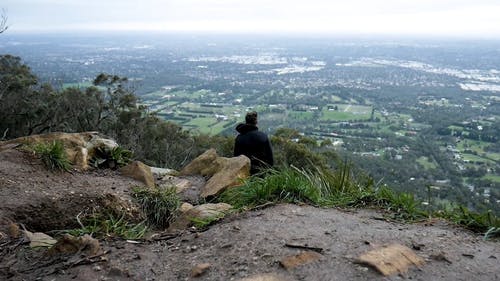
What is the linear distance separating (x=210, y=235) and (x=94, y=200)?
2.15 metres

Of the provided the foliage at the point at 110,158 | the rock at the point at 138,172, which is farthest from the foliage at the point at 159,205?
the foliage at the point at 110,158

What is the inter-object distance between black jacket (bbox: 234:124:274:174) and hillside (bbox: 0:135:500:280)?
8.91 feet

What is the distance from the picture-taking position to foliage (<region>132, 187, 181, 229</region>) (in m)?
5.70

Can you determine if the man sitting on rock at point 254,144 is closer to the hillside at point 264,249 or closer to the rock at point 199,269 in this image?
the hillside at point 264,249

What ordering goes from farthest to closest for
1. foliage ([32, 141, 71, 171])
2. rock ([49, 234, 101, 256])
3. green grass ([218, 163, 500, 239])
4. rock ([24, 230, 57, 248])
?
foliage ([32, 141, 71, 171]) < green grass ([218, 163, 500, 239]) < rock ([24, 230, 57, 248]) < rock ([49, 234, 101, 256])

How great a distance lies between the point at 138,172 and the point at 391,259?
196 inches

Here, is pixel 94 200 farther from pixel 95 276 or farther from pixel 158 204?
pixel 95 276

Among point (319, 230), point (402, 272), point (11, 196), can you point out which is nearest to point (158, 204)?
point (11, 196)

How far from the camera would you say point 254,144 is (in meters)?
7.61

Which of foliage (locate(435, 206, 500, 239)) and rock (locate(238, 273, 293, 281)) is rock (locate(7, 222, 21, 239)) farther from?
foliage (locate(435, 206, 500, 239))

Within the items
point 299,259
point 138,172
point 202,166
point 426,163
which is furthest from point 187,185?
point 426,163

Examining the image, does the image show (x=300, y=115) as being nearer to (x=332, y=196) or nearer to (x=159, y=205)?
(x=159, y=205)

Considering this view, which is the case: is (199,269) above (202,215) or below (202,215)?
above

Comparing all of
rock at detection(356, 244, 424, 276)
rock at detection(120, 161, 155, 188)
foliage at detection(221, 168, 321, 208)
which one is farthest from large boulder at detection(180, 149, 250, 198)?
rock at detection(356, 244, 424, 276)
